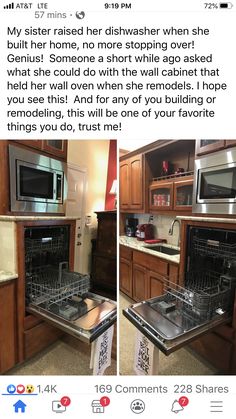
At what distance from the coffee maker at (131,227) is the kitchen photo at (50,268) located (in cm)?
86

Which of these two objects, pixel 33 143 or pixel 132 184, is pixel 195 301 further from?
pixel 132 184

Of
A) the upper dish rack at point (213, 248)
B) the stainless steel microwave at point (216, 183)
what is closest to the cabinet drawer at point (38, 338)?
the upper dish rack at point (213, 248)

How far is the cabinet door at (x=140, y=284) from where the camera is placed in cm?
156

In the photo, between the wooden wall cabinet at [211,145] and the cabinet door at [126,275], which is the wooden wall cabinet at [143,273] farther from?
the wooden wall cabinet at [211,145]

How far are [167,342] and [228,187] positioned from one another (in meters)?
0.70

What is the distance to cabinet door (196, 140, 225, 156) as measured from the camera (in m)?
0.94

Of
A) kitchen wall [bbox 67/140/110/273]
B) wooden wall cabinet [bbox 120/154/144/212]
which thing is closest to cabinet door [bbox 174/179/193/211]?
wooden wall cabinet [bbox 120/154/144/212]

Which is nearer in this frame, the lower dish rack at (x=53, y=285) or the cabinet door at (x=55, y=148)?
the lower dish rack at (x=53, y=285)

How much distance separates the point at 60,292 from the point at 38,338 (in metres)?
0.44
